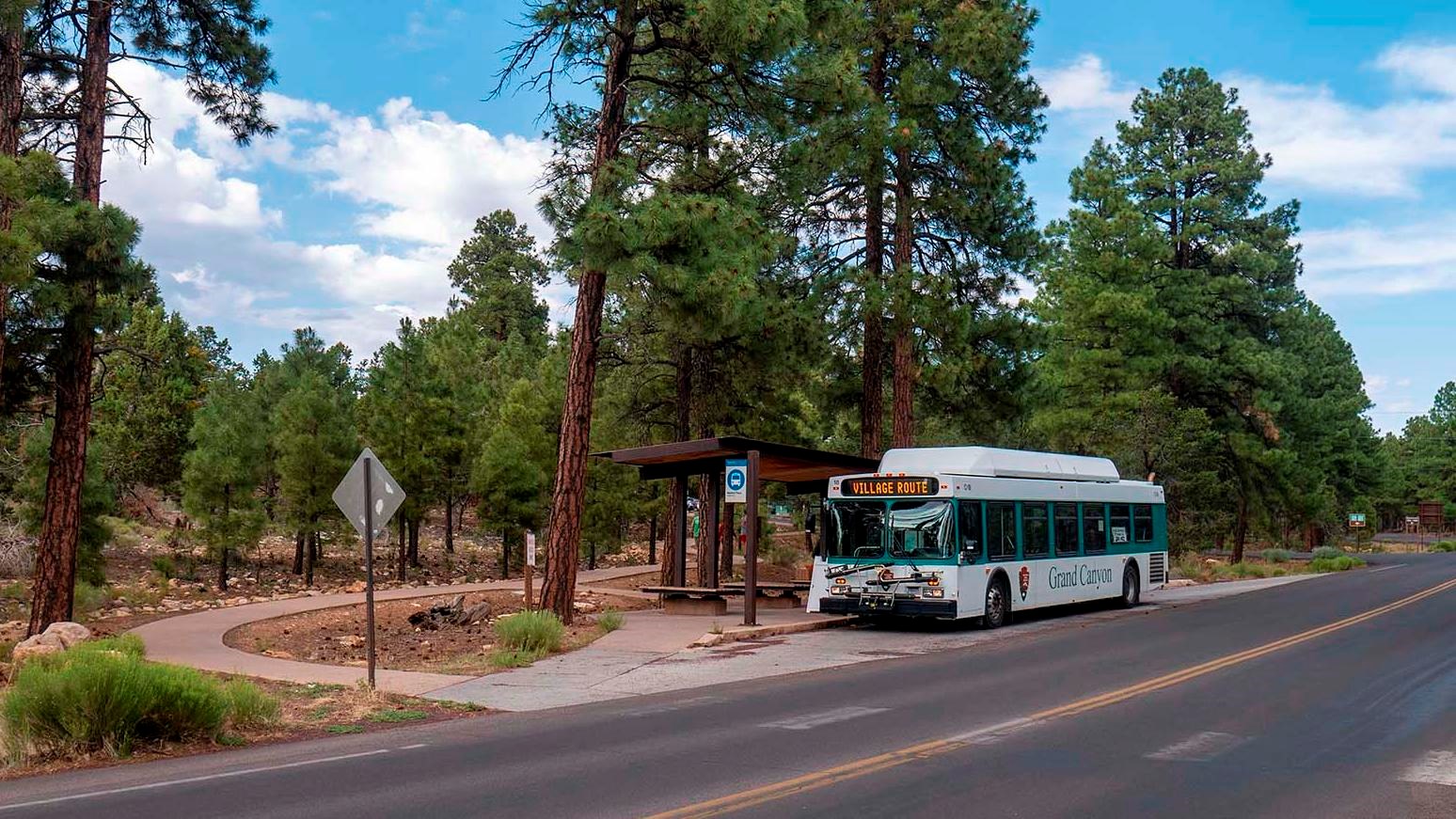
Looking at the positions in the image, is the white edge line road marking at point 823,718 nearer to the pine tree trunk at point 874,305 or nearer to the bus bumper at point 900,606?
the bus bumper at point 900,606

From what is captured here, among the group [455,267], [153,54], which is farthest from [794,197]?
[455,267]

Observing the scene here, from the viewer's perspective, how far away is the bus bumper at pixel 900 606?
19.9 meters

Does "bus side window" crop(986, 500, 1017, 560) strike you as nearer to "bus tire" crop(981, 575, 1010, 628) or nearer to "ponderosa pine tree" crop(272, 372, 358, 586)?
"bus tire" crop(981, 575, 1010, 628)

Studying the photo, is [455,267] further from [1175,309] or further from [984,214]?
[984,214]

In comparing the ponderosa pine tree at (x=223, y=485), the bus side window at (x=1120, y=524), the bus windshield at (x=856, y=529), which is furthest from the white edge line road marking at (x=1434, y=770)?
the ponderosa pine tree at (x=223, y=485)

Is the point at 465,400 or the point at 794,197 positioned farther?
the point at 465,400

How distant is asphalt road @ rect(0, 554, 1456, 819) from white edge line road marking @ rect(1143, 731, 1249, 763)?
36 mm

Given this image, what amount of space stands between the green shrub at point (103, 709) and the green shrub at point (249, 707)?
387 millimetres

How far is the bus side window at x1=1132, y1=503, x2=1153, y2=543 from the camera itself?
89.1 feet

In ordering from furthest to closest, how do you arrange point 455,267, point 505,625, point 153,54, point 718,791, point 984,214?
point 455,267, point 984,214, point 153,54, point 505,625, point 718,791

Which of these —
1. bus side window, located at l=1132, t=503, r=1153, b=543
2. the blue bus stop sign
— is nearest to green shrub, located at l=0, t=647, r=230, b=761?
the blue bus stop sign

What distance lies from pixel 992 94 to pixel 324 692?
71.9ft

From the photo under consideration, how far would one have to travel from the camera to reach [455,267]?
297 ft

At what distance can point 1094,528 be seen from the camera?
82.2 feet
